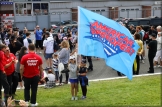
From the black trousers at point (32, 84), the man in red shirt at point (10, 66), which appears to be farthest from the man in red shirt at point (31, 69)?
the man in red shirt at point (10, 66)

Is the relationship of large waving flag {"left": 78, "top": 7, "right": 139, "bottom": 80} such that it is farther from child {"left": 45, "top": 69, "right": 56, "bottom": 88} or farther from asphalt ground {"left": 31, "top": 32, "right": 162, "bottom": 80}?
asphalt ground {"left": 31, "top": 32, "right": 162, "bottom": 80}

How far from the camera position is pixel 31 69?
7.12m

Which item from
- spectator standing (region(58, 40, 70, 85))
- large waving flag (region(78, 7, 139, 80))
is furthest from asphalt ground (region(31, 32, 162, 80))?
large waving flag (region(78, 7, 139, 80))

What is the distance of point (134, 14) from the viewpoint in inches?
1348

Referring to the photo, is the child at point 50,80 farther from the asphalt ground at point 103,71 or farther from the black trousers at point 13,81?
the asphalt ground at point 103,71

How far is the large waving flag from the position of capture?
21.5 feet

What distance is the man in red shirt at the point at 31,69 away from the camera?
7039mm

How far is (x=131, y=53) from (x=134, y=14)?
28436 millimetres

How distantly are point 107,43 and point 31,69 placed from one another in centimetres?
206

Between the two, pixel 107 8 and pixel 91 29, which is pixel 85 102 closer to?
pixel 91 29

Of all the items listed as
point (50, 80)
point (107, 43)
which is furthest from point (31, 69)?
point (50, 80)

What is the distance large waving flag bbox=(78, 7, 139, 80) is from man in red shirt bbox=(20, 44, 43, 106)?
1.25m

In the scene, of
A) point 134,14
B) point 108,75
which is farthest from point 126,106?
point 134,14

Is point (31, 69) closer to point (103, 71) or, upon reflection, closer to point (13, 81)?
point (13, 81)
